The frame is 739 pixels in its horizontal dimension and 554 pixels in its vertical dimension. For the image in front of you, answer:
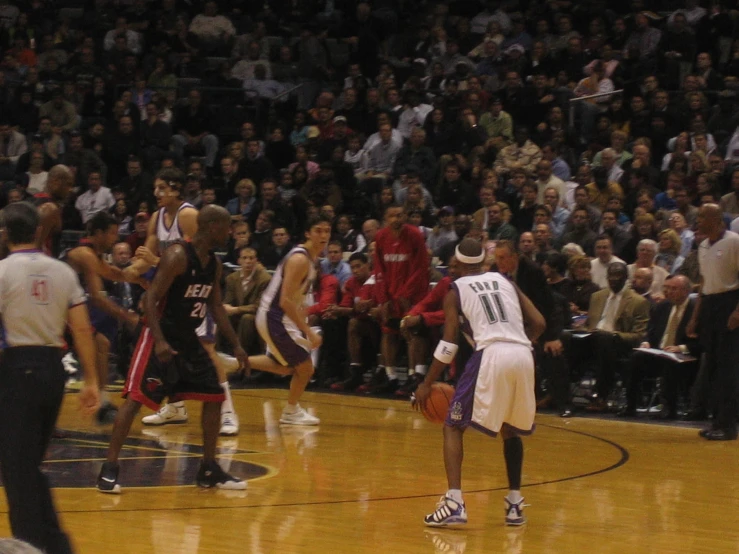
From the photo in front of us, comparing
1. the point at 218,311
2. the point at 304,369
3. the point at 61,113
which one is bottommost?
the point at 304,369

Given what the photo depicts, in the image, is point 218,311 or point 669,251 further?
point 669,251

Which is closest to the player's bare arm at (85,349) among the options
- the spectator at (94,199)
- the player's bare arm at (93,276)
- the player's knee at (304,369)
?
the player's bare arm at (93,276)

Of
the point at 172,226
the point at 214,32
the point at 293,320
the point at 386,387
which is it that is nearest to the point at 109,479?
the point at 172,226

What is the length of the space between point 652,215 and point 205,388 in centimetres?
702

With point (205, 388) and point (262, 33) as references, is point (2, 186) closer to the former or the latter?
point (262, 33)

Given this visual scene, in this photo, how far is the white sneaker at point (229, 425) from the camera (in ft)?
34.1

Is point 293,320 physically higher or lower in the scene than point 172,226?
lower

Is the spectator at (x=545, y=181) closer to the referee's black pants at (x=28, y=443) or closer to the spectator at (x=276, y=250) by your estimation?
the spectator at (x=276, y=250)

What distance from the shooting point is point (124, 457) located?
9250 mm

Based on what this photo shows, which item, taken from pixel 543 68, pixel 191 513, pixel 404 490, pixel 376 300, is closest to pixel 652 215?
pixel 376 300

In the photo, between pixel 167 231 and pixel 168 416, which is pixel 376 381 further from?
pixel 167 231

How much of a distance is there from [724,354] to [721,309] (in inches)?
14.2

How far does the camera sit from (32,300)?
18.8 ft

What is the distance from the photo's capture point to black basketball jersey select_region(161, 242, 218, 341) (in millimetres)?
8258
